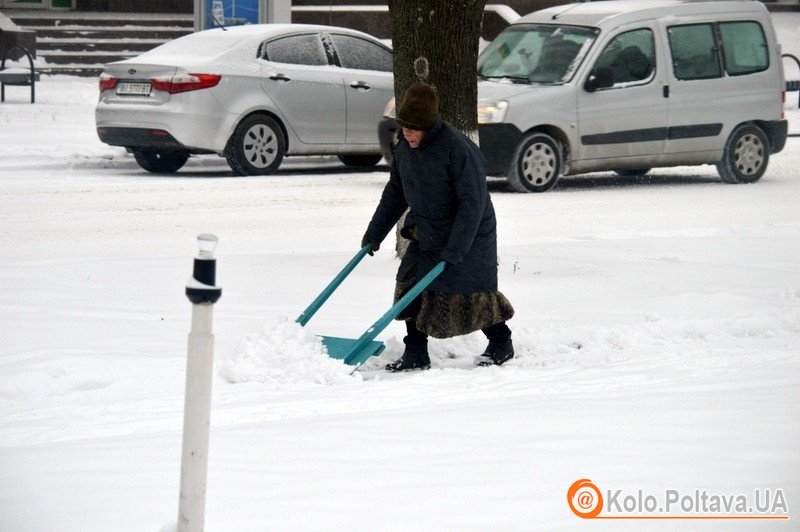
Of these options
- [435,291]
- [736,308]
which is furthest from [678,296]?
[435,291]

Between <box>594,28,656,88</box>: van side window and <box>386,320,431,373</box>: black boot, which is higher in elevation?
<box>594,28,656,88</box>: van side window

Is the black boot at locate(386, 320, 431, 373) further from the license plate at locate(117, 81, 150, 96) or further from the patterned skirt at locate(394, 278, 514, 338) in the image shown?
the license plate at locate(117, 81, 150, 96)

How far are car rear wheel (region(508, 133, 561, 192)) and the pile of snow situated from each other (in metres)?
7.14

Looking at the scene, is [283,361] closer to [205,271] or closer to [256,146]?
[205,271]

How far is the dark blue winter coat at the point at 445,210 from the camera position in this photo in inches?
241

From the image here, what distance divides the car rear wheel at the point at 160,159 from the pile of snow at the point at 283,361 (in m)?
8.30

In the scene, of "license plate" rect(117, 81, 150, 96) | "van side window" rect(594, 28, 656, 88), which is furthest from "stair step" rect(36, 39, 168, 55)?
"van side window" rect(594, 28, 656, 88)

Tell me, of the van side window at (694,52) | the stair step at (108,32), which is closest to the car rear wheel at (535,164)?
the van side window at (694,52)

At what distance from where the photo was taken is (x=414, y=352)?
6.49 meters

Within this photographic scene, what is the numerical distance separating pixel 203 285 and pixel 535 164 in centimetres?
987

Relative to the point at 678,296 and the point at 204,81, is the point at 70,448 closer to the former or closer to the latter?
the point at 678,296

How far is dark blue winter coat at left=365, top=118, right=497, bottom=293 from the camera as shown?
6.13m

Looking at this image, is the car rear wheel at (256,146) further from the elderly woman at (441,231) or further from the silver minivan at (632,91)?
the elderly woman at (441,231)

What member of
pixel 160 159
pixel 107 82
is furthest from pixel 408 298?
pixel 160 159
